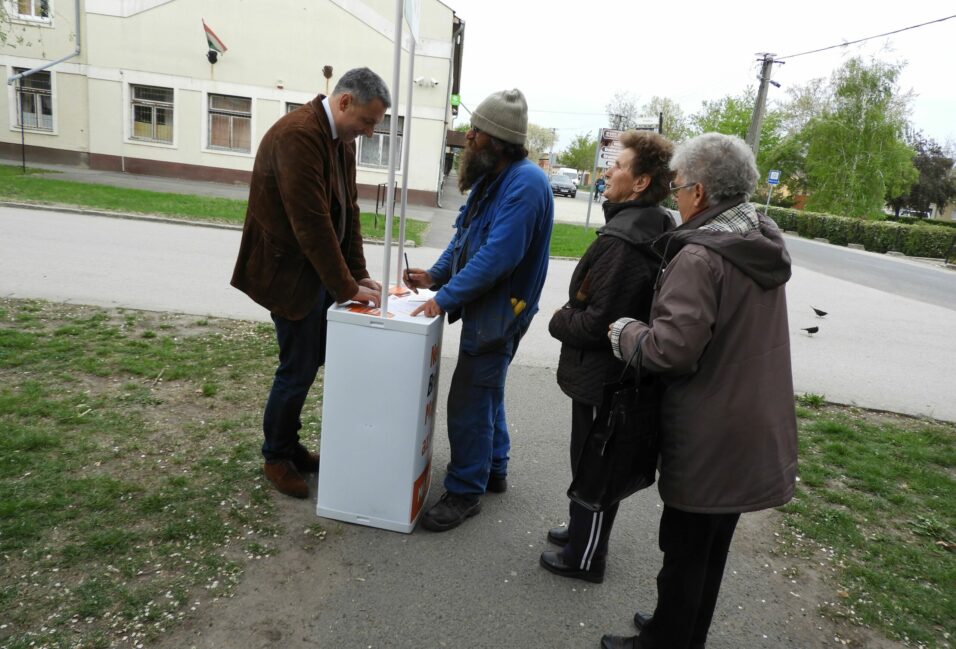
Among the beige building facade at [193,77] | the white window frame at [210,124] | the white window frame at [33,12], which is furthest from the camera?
the white window frame at [210,124]

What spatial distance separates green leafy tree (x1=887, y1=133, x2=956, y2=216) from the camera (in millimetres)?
57344

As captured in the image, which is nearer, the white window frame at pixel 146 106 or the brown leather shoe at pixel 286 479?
the brown leather shoe at pixel 286 479

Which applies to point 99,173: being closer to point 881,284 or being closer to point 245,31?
point 245,31

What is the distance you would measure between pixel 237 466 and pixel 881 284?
1651 cm

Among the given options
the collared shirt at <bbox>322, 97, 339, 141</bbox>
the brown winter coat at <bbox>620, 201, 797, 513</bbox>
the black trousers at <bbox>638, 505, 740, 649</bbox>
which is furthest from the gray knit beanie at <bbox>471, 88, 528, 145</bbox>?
the black trousers at <bbox>638, 505, 740, 649</bbox>

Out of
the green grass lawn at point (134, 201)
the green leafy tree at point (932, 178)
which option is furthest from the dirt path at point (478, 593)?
the green leafy tree at point (932, 178)

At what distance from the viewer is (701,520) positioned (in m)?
2.22

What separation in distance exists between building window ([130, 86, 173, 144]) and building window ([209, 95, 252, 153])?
1353 millimetres

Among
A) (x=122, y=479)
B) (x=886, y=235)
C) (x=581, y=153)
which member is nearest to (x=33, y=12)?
(x=122, y=479)

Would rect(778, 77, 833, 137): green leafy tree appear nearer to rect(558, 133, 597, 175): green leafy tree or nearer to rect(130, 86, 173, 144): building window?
rect(558, 133, 597, 175): green leafy tree

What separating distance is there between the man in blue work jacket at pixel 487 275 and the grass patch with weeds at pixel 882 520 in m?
1.69

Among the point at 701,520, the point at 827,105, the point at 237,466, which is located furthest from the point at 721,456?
the point at 827,105

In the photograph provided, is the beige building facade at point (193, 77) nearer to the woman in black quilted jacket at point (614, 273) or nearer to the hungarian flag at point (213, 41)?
the hungarian flag at point (213, 41)

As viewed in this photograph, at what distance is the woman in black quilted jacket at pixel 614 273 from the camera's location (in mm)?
2479
